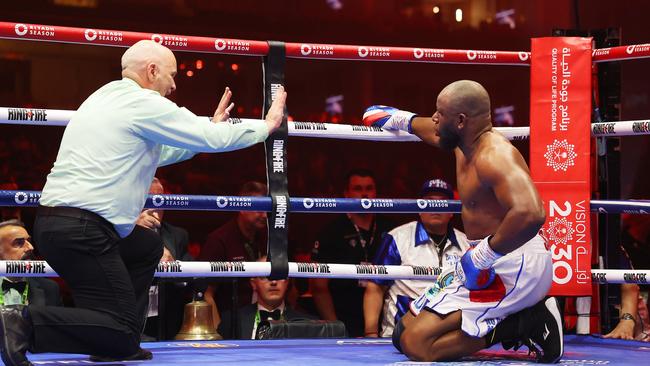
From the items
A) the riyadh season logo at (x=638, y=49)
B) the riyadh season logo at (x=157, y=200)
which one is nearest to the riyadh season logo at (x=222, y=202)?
the riyadh season logo at (x=157, y=200)

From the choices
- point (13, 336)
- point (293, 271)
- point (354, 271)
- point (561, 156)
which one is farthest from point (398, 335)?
point (13, 336)

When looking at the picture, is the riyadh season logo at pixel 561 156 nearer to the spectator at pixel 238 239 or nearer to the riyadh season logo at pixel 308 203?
the riyadh season logo at pixel 308 203

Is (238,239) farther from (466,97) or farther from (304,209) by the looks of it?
(466,97)

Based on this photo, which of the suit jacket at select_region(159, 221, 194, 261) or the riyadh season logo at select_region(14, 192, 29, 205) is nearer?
the riyadh season logo at select_region(14, 192, 29, 205)

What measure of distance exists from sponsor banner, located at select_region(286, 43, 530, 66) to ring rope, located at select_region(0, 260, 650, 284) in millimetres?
773

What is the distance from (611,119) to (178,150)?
1.79 meters

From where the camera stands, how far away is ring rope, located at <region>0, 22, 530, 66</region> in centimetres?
313

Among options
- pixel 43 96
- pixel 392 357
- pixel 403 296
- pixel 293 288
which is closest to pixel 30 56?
pixel 43 96

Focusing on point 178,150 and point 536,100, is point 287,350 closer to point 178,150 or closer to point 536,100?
point 178,150

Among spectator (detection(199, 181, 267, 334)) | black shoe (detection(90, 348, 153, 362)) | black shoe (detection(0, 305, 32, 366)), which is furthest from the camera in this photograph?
spectator (detection(199, 181, 267, 334))

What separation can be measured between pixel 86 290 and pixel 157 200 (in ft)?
1.79

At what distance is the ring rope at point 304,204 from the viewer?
3066mm

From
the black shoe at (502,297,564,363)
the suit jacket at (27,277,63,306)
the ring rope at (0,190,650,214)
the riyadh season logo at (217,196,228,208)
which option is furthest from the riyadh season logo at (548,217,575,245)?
the suit jacket at (27,277,63,306)

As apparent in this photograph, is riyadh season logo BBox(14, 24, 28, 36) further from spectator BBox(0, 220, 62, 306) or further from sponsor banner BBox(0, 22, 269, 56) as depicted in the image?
spectator BBox(0, 220, 62, 306)
